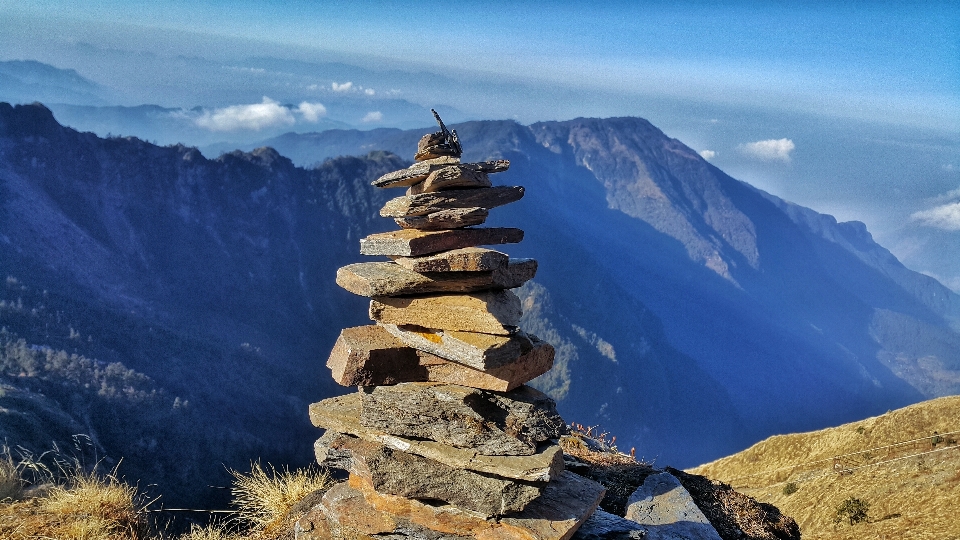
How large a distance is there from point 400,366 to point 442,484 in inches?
67.4

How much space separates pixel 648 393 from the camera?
161000 mm

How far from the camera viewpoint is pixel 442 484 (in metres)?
7.77

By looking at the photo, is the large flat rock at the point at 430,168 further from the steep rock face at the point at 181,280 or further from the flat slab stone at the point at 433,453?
the steep rock face at the point at 181,280

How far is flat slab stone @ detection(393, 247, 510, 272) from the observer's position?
25.0 ft

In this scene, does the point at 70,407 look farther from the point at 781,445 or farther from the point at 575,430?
Result: the point at 781,445

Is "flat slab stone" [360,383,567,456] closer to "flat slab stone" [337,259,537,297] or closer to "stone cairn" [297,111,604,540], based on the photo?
"stone cairn" [297,111,604,540]

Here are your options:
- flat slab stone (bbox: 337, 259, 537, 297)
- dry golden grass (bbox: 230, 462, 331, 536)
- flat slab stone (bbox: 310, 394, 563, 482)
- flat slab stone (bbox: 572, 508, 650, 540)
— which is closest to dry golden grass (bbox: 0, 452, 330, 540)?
dry golden grass (bbox: 230, 462, 331, 536)

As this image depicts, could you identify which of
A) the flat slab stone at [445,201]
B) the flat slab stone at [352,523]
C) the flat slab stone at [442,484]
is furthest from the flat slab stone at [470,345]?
the flat slab stone at [352,523]

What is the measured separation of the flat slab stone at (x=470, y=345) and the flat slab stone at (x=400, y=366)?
0.50ft

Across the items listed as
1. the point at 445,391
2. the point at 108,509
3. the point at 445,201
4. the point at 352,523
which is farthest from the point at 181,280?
the point at 445,391

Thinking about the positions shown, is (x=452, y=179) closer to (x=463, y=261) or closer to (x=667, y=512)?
(x=463, y=261)

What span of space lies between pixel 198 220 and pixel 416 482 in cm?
8560

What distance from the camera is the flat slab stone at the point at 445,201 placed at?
8.27m

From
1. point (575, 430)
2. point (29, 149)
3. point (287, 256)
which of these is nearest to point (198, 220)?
point (287, 256)
